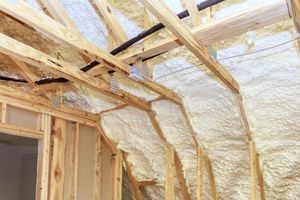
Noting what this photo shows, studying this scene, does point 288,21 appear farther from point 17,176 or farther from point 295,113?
point 17,176

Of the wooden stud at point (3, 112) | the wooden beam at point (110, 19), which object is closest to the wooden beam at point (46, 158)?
the wooden stud at point (3, 112)

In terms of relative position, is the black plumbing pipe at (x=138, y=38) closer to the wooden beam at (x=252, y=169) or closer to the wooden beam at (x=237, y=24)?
the wooden beam at (x=237, y=24)

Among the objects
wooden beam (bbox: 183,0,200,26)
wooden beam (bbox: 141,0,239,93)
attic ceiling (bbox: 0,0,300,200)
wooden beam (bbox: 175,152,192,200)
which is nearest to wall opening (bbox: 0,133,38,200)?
attic ceiling (bbox: 0,0,300,200)

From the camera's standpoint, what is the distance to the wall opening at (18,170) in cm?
744

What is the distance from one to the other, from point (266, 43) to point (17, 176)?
5.89 meters

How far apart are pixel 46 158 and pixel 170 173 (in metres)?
1.77

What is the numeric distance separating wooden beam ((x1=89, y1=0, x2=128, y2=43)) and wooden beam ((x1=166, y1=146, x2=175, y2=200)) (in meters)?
2.16

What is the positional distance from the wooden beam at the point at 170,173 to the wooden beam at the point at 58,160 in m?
1.46

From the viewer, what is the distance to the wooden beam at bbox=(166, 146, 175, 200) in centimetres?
556

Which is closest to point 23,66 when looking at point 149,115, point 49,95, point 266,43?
point 49,95

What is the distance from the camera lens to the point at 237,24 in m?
3.04

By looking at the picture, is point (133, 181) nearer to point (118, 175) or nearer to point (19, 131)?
point (118, 175)

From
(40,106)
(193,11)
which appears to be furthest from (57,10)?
(40,106)

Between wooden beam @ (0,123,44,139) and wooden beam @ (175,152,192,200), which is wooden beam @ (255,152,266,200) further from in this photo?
wooden beam @ (0,123,44,139)
